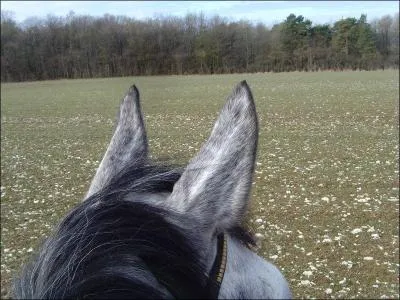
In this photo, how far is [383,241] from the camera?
5.89 m

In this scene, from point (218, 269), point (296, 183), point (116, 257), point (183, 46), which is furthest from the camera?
point (183, 46)

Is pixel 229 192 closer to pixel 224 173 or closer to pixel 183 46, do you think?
pixel 224 173

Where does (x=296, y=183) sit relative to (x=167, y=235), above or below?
below

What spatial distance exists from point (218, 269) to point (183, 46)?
37.2 metres

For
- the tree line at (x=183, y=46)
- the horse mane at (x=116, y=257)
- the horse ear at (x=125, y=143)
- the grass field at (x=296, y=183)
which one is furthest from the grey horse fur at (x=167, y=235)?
the tree line at (x=183, y=46)

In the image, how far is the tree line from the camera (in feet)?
80.7

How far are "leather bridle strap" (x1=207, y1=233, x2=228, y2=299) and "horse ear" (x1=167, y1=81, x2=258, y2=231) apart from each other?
0.04 m

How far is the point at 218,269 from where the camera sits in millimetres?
1008

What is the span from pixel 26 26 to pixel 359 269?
235ft

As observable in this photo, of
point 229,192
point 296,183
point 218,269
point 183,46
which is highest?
point 183,46

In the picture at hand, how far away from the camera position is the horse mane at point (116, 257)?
87 centimetres

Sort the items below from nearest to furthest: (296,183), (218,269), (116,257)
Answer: (116,257), (218,269), (296,183)

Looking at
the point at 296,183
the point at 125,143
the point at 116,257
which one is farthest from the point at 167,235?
the point at 296,183

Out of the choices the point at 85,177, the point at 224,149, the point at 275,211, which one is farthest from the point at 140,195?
the point at 85,177
